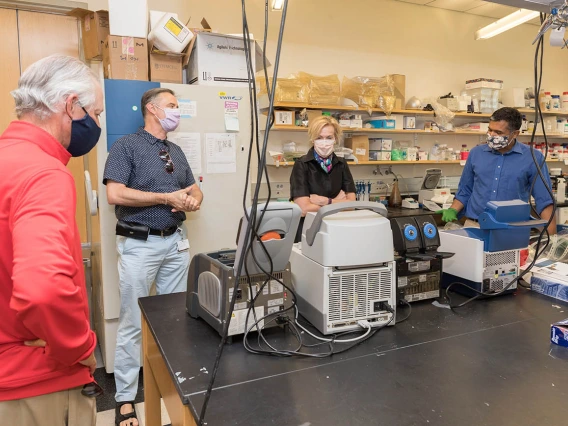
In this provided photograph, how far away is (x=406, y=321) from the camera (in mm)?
1453

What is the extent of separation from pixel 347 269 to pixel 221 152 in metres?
1.74

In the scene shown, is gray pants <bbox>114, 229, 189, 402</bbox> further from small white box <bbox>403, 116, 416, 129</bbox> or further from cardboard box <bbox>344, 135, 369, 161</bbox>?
small white box <bbox>403, 116, 416, 129</bbox>

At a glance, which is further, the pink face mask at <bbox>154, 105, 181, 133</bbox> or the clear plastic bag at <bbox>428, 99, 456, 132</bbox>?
the clear plastic bag at <bbox>428, 99, 456, 132</bbox>

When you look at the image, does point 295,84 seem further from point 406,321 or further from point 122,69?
point 406,321

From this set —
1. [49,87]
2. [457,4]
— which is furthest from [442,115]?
[49,87]

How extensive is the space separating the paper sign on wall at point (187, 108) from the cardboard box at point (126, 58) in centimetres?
28

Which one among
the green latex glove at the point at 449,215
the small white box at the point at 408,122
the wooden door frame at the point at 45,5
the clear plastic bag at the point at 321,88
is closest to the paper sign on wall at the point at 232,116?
the clear plastic bag at the point at 321,88

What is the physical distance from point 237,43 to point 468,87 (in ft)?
11.1

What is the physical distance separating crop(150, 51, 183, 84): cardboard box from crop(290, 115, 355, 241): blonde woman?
97 centimetres

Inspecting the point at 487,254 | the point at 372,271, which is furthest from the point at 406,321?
the point at 487,254

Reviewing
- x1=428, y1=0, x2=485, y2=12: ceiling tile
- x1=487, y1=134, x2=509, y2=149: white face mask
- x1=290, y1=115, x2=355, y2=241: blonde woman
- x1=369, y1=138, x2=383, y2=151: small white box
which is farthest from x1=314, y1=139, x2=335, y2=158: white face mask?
x1=428, y1=0, x2=485, y2=12: ceiling tile

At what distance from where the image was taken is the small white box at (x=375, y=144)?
14.7 feet

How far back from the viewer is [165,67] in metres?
2.78

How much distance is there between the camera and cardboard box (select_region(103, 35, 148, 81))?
2.60 metres
